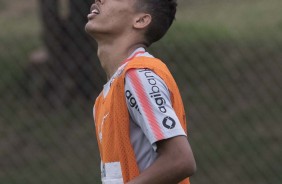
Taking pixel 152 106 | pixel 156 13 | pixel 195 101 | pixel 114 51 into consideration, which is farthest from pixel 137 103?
pixel 195 101

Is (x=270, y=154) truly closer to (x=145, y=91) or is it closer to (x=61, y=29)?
(x=61, y=29)

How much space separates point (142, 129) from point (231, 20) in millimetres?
4123

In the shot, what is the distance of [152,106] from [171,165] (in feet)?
0.73

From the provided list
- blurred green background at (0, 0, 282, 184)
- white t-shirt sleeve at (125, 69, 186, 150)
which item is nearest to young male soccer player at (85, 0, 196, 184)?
white t-shirt sleeve at (125, 69, 186, 150)

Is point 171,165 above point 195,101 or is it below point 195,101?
above

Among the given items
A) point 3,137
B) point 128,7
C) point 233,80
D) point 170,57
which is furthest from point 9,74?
point 128,7

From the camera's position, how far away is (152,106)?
3520mm

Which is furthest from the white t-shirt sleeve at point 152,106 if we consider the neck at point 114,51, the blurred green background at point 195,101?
the blurred green background at point 195,101

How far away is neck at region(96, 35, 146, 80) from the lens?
3.87 meters

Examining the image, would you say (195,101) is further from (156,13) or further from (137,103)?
(137,103)

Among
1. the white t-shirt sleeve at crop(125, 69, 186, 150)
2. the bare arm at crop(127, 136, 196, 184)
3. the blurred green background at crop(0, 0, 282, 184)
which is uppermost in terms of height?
the white t-shirt sleeve at crop(125, 69, 186, 150)

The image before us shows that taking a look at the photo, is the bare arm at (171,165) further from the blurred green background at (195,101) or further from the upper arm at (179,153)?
the blurred green background at (195,101)

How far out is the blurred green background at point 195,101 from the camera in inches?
273

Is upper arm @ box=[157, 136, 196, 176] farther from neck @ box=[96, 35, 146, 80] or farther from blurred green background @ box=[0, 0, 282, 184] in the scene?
blurred green background @ box=[0, 0, 282, 184]
